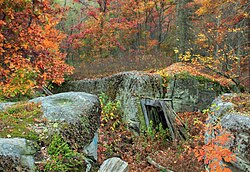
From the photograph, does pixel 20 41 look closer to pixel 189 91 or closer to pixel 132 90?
pixel 132 90

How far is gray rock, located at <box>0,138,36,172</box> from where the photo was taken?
3699 mm

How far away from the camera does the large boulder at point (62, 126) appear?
13.1ft

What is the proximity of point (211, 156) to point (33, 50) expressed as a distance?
524 cm

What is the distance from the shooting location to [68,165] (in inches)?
170

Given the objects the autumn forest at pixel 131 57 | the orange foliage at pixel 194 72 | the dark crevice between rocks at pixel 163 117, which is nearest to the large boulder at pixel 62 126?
the autumn forest at pixel 131 57

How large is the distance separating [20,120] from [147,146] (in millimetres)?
5361

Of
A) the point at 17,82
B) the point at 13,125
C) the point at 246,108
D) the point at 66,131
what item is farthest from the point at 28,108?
the point at 246,108

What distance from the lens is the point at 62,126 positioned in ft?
16.0

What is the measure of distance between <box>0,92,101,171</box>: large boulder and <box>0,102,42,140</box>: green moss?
0.02m

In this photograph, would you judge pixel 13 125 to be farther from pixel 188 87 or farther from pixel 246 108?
pixel 188 87

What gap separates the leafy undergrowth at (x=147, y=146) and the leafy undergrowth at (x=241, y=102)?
170 centimetres

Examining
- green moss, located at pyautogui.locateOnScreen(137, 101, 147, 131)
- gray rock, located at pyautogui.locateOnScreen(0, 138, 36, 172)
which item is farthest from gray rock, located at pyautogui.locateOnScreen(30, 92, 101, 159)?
green moss, located at pyautogui.locateOnScreen(137, 101, 147, 131)

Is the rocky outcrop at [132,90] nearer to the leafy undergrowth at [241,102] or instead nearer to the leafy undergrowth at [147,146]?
the leafy undergrowth at [147,146]

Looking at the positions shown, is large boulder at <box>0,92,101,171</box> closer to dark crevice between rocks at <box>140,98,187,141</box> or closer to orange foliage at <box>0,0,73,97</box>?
orange foliage at <box>0,0,73,97</box>
